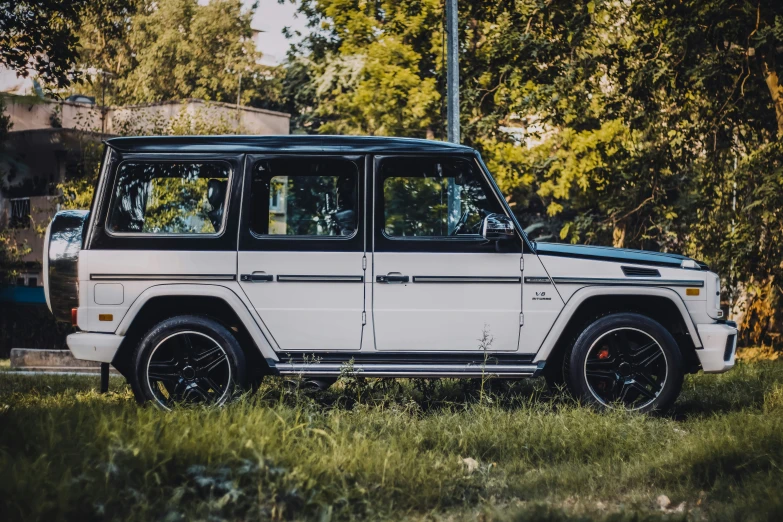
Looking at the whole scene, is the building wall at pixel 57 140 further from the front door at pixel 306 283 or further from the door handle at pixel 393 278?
the door handle at pixel 393 278

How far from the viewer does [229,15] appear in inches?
1699

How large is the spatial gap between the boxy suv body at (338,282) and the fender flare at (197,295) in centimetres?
1

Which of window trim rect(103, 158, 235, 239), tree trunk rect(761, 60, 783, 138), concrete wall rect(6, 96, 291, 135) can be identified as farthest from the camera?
concrete wall rect(6, 96, 291, 135)

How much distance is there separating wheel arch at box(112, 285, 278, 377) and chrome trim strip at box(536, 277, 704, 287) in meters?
2.09

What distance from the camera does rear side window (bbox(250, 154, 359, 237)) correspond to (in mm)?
7387

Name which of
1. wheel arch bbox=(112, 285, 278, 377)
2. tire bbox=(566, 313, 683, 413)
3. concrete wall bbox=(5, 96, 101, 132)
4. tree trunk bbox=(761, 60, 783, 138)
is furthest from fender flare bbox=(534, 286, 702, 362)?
concrete wall bbox=(5, 96, 101, 132)

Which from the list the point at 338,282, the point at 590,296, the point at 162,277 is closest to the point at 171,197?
the point at 162,277

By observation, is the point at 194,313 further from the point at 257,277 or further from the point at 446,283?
the point at 446,283

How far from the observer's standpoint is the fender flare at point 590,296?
7336mm

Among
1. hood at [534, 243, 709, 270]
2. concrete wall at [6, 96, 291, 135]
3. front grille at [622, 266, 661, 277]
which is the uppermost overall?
concrete wall at [6, 96, 291, 135]

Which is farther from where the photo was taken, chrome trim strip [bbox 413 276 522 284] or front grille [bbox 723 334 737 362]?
front grille [bbox 723 334 737 362]

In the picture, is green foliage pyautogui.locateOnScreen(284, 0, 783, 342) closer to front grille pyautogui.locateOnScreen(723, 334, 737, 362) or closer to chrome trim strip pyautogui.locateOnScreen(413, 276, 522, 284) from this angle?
front grille pyautogui.locateOnScreen(723, 334, 737, 362)

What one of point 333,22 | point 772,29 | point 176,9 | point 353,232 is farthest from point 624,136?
point 176,9

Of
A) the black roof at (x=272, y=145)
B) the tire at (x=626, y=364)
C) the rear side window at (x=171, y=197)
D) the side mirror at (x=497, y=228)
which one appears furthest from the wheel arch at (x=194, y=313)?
the tire at (x=626, y=364)
